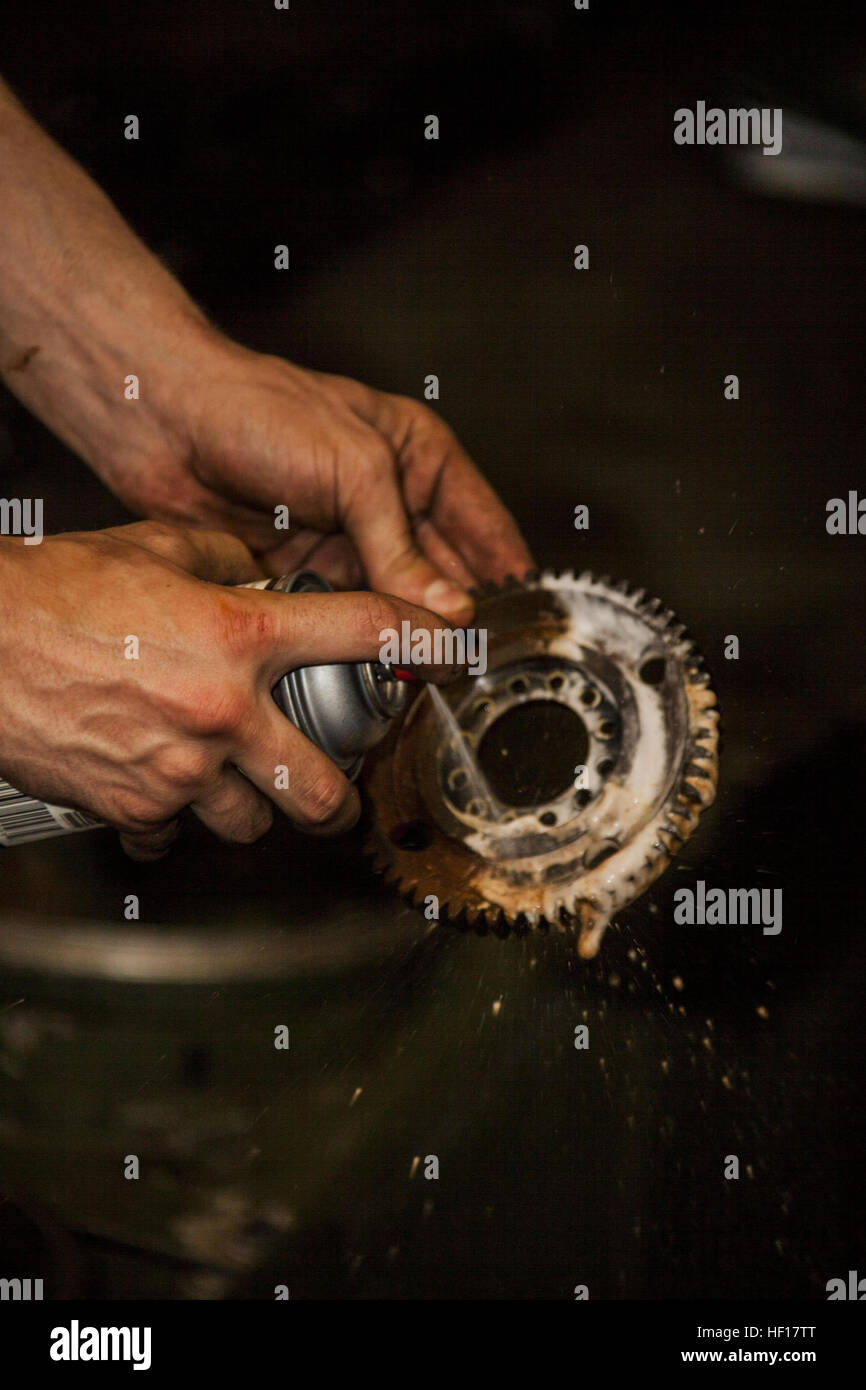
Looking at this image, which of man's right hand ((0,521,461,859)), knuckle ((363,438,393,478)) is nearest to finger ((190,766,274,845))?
man's right hand ((0,521,461,859))

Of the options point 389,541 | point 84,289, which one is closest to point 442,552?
point 389,541

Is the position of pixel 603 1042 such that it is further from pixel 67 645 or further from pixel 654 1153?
pixel 67 645

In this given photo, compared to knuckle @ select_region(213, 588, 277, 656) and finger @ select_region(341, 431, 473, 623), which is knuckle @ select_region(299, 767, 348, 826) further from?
finger @ select_region(341, 431, 473, 623)

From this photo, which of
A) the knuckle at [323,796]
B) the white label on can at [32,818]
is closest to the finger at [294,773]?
the knuckle at [323,796]

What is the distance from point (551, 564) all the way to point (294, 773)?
483 millimetres

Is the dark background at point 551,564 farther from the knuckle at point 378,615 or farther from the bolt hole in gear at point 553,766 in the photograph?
the knuckle at point 378,615

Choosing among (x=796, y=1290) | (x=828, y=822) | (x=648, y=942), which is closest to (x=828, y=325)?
(x=828, y=822)

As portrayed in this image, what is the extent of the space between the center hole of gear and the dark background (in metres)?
0.12

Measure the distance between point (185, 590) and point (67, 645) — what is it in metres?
0.08

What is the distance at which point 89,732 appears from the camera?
2.58ft

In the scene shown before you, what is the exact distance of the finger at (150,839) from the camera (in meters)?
0.85

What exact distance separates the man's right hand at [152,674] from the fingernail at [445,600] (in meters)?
0.14

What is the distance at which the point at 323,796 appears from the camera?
0.80 metres

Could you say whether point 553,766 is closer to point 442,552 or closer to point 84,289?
point 442,552
